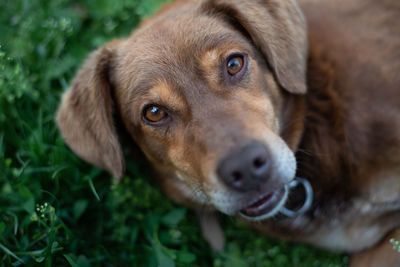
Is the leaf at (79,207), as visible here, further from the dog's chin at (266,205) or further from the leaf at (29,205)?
the dog's chin at (266,205)

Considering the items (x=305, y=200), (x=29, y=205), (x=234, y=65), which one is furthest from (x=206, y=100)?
(x=29, y=205)

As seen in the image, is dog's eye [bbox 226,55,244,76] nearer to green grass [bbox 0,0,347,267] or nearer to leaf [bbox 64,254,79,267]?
green grass [bbox 0,0,347,267]

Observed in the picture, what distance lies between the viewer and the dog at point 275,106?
2.71 meters

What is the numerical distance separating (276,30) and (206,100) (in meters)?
0.84

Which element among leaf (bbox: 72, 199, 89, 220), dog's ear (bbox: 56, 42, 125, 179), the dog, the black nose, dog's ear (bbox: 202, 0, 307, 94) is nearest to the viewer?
the black nose

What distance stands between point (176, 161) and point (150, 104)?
44 centimetres

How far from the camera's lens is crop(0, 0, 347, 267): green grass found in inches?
125

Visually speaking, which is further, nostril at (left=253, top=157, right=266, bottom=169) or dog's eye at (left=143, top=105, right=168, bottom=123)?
dog's eye at (left=143, top=105, right=168, bottom=123)

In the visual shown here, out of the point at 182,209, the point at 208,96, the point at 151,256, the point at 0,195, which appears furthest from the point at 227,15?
the point at 0,195

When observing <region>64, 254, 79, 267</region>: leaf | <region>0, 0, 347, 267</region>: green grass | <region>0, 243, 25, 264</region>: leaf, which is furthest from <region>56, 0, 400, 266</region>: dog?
<region>0, 243, 25, 264</region>: leaf

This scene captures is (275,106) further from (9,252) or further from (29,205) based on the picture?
(9,252)

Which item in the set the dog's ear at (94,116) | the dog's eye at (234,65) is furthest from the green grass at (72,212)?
the dog's eye at (234,65)

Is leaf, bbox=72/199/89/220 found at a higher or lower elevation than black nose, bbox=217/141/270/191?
lower

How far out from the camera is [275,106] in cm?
301
